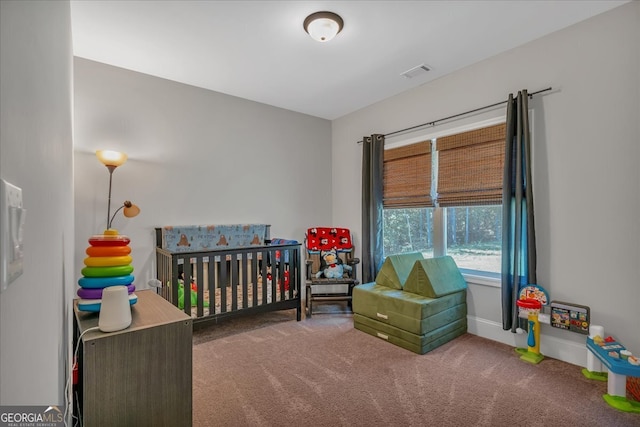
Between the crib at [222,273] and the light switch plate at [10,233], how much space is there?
7.30 ft

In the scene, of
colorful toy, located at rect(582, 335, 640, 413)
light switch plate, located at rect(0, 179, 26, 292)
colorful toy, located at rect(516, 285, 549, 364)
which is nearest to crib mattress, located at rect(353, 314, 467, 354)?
colorful toy, located at rect(516, 285, 549, 364)

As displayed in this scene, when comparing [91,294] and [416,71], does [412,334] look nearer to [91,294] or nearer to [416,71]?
[91,294]

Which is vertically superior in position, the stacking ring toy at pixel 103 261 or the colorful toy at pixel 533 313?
the stacking ring toy at pixel 103 261

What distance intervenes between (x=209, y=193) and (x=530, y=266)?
10.2 feet

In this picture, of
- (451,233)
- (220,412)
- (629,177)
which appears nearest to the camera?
(220,412)

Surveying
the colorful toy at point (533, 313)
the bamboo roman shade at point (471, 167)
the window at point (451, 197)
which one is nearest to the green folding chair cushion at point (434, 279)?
the window at point (451, 197)

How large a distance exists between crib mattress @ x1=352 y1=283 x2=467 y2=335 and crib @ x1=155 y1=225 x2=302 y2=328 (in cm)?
76

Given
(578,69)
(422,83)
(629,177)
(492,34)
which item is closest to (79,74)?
(422,83)

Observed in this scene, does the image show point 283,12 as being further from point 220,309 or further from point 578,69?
point 220,309

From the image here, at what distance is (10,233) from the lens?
0.37m

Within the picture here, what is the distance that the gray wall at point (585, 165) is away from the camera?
6.62 feet

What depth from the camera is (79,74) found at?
2.67 m

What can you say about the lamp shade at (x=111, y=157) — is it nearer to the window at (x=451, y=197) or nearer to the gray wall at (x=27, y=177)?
the gray wall at (x=27, y=177)

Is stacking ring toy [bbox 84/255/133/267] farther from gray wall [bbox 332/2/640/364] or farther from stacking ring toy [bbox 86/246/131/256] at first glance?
gray wall [bbox 332/2/640/364]
